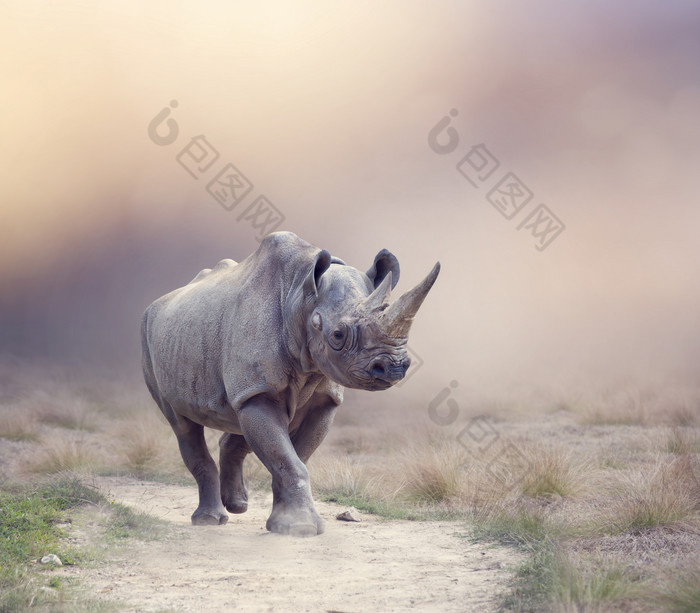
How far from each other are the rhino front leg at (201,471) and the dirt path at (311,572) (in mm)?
328

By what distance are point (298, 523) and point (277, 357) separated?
1.19m

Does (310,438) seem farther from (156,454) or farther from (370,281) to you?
(156,454)

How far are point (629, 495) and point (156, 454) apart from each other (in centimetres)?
648

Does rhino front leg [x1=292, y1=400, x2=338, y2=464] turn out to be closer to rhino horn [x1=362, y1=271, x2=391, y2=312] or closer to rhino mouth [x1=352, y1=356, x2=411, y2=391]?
rhino mouth [x1=352, y1=356, x2=411, y2=391]

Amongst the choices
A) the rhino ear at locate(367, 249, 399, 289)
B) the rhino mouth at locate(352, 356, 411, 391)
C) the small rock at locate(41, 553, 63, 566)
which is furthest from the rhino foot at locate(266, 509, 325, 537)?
the rhino ear at locate(367, 249, 399, 289)

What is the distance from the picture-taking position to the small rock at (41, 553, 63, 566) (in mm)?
5137

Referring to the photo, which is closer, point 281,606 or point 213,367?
point 281,606

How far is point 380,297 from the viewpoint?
18.2 feet

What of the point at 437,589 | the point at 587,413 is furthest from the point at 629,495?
the point at 587,413

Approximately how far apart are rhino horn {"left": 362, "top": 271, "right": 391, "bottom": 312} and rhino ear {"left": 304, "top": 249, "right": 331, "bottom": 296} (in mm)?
509

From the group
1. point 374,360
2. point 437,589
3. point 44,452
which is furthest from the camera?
point 44,452

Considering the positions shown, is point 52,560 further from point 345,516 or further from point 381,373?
point 345,516

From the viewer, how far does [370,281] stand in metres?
6.36

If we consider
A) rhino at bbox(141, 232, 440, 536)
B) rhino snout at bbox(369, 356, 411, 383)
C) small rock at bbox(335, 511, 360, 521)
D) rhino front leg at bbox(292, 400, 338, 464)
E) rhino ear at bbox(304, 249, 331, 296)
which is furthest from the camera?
small rock at bbox(335, 511, 360, 521)
